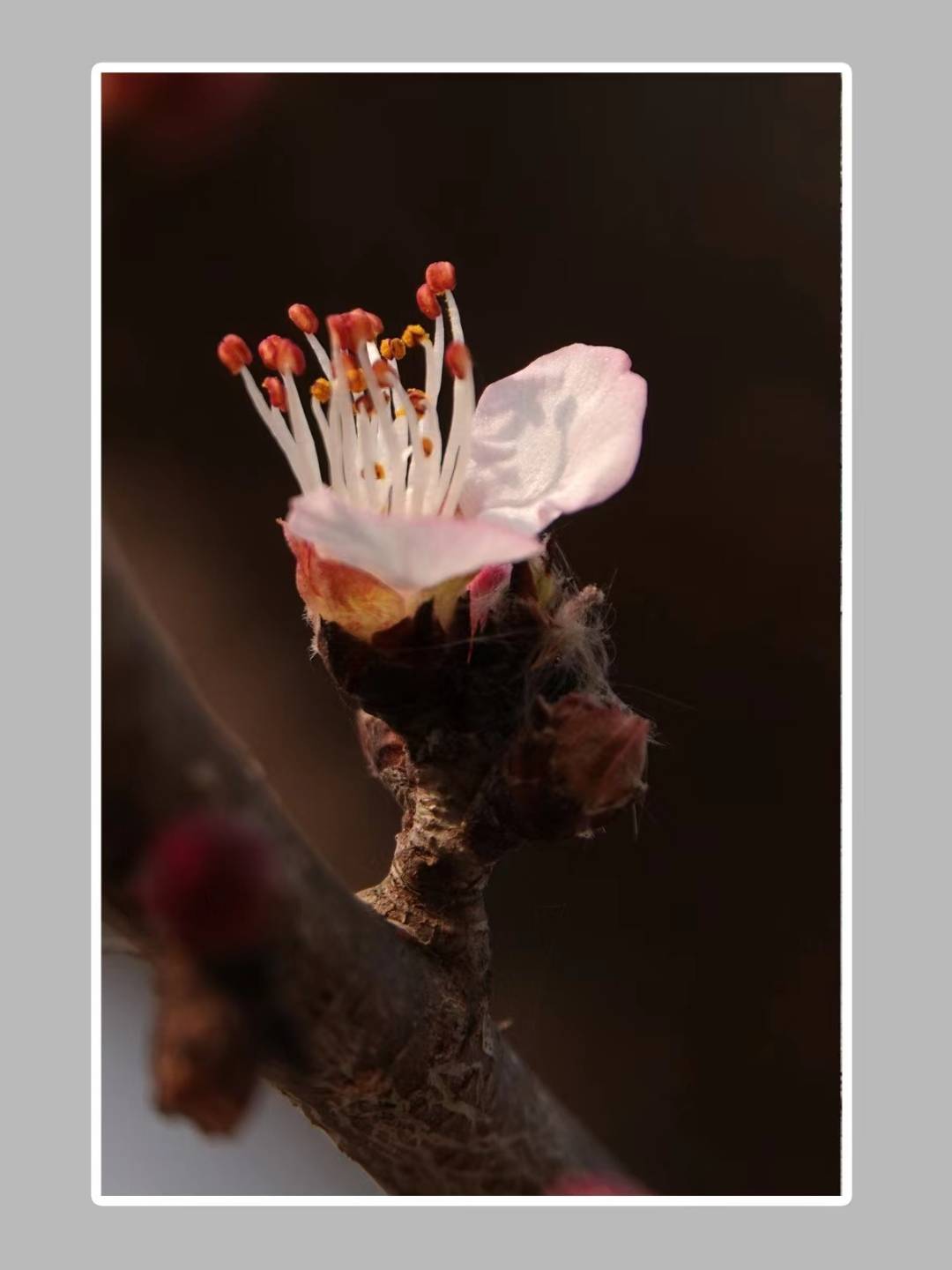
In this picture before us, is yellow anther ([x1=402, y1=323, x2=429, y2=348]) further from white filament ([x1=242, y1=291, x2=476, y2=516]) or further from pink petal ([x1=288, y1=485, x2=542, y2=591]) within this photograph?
pink petal ([x1=288, y1=485, x2=542, y2=591])

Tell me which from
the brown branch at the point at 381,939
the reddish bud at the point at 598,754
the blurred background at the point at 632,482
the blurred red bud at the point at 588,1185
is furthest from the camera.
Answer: the blurred background at the point at 632,482

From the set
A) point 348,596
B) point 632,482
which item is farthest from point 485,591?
point 632,482

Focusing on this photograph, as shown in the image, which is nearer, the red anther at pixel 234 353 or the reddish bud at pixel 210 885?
the reddish bud at pixel 210 885

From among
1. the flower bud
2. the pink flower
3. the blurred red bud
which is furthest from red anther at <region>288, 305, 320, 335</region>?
the blurred red bud

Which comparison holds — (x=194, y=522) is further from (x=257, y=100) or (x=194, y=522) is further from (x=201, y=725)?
(x=201, y=725)

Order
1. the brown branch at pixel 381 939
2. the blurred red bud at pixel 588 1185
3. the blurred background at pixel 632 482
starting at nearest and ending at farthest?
the brown branch at pixel 381 939, the blurred red bud at pixel 588 1185, the blurred background at pixel 632 482

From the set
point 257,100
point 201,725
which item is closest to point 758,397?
point 257,100

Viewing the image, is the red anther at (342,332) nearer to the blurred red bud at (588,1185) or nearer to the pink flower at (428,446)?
the pink flower at (428,446)

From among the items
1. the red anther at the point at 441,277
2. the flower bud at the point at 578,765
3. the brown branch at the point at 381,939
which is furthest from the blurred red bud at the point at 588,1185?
the red anther at the point at 441,277
